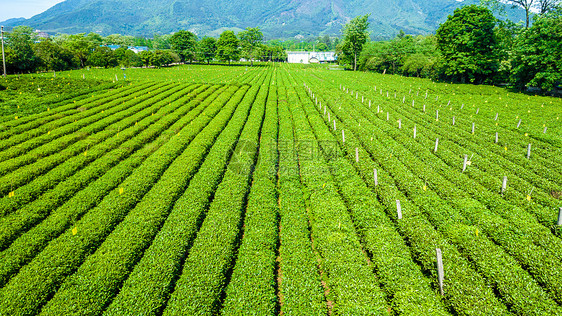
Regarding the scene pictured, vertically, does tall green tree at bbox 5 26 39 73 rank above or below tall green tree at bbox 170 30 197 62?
below

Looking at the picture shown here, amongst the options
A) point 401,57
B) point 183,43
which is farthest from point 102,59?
point 401,57

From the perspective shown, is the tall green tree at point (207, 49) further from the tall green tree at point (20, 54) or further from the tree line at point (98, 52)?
the tall green tree at point (20, 54)

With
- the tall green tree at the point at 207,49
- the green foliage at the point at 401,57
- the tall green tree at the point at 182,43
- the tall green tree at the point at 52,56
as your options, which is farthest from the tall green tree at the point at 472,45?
the tall green tree at the point at 182,43

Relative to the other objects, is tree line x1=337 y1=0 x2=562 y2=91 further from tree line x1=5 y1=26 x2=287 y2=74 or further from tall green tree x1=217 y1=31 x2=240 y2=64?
tree line x1=5 y1=26 x2=287 y2=74

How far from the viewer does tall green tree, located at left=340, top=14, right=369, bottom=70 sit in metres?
92.9

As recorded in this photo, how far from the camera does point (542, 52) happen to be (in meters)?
40.0

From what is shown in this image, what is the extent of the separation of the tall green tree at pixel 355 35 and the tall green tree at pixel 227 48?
48759 millimetres

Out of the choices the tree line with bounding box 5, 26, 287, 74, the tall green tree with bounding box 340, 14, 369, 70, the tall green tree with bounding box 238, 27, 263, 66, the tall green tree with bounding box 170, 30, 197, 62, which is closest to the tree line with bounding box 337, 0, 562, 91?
the tall green tree with bounding box 340, 14, 369, 70

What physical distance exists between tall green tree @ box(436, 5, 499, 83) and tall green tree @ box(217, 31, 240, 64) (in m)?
85.1

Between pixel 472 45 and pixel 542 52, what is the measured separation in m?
14.0

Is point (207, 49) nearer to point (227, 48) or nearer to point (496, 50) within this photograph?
point (227, 48)

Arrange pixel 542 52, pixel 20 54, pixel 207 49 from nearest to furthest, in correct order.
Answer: pixel 542 52, pixel 20 54, pixel 207 49

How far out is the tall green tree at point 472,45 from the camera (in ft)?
168

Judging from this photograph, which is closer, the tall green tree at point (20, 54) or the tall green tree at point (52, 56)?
the tall green tree at point (20, 54)
